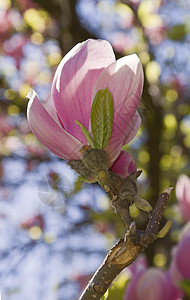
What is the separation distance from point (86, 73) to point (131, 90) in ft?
0.19

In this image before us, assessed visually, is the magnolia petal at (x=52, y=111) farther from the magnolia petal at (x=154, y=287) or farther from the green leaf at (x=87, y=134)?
the magnolia petal at (x=154, y=287)

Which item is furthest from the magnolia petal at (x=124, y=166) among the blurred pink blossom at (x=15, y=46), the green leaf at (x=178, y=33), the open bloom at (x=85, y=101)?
the blurred pink blossom at (x=15, y=46)

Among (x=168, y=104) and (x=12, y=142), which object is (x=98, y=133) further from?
(x=12, y=142)

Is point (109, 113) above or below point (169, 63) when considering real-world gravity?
above

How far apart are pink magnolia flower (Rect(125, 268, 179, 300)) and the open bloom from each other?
12 cm

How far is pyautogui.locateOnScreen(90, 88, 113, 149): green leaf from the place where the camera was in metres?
0.50

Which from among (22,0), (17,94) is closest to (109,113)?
(17,94)

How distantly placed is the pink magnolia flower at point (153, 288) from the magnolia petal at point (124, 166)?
12 centimetres

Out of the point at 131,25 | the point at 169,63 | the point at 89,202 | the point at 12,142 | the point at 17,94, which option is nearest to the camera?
the point at 169,63

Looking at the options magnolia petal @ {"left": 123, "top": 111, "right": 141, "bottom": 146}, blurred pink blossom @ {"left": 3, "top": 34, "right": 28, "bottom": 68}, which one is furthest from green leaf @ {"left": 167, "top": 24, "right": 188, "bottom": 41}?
magnolia petal @ {"left": 123, "top": 111, "right": 141, "bottom": 146}

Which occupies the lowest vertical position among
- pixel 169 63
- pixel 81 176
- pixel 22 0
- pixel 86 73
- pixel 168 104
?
pixel 168 104

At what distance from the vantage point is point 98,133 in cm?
52

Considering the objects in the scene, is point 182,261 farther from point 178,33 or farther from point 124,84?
point 178,33

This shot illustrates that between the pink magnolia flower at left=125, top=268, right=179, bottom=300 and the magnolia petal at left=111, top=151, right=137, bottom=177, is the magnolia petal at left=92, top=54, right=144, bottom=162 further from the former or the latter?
the pink magnolia flower at left=125, top=268, right=179, bottom=300
